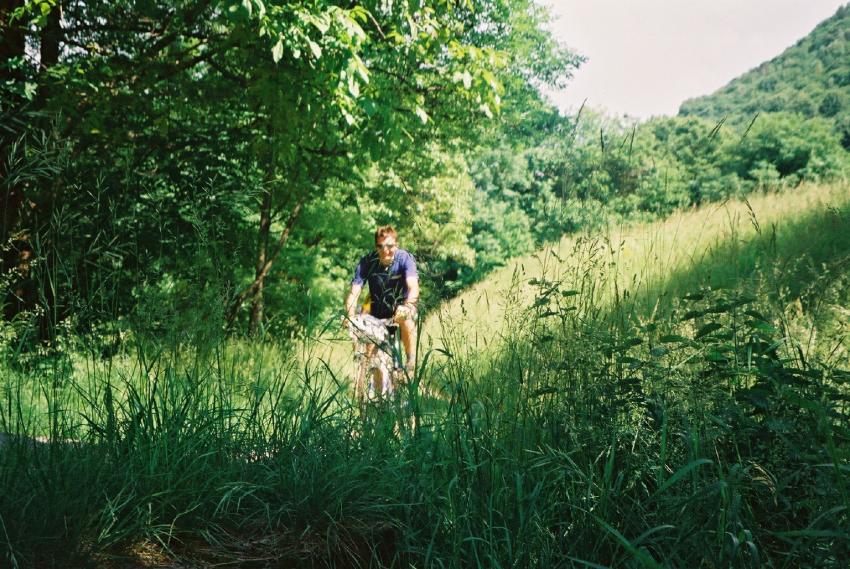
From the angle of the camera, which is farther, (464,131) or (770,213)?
(464,131)

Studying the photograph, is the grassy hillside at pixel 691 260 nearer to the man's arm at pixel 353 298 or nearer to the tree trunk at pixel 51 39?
the man's arm at pixel 353 298

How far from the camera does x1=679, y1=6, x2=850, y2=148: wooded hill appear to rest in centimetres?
3297

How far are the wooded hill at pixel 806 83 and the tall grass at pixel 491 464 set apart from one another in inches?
1249

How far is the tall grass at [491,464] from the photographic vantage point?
82.0 inches

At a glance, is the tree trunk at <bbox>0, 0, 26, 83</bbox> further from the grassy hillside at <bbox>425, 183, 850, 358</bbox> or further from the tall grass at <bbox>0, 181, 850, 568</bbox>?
the tall grass at <bbox>0, 181, 850, 568</bbox>

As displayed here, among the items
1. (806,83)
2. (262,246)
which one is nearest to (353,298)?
(262,246)

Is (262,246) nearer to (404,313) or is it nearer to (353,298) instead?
(353,298)

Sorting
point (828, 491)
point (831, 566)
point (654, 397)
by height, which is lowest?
point (831, 566)

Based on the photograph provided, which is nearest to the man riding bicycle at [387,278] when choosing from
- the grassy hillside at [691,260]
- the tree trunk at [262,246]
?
the grassy hillside at [691,260]

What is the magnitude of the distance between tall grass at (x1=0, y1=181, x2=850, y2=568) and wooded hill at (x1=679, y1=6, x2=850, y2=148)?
104 feet

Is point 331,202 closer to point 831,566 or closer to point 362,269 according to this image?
point 362,269

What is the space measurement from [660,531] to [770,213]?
7.63 m

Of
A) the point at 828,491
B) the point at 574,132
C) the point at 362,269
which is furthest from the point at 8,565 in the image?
the point at 362,269

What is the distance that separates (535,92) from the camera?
2502cm
